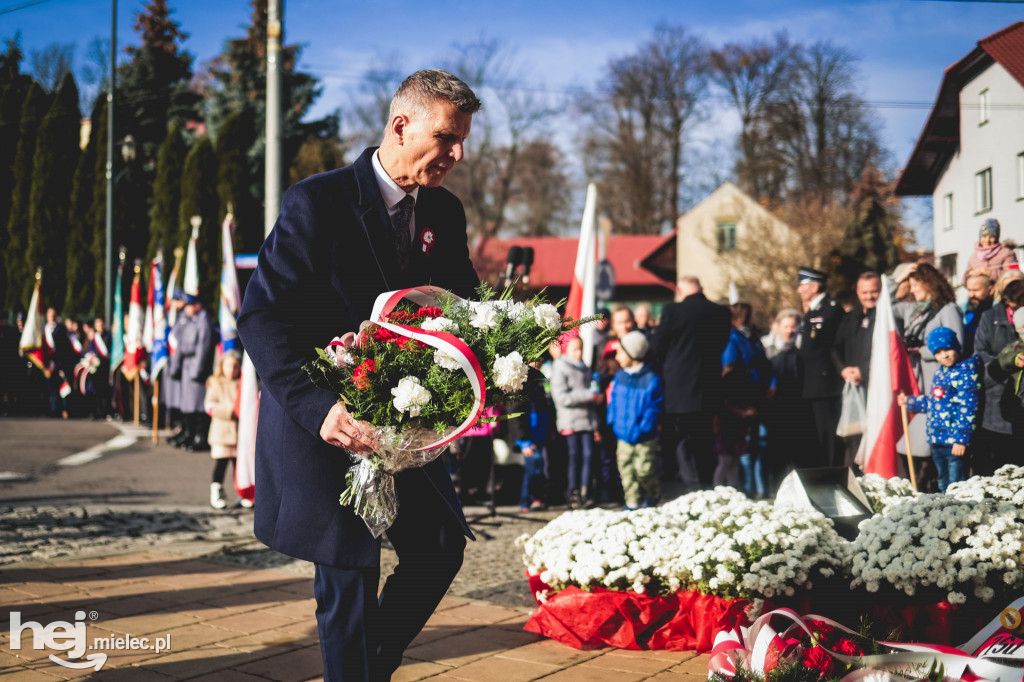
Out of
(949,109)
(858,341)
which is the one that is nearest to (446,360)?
(858,341)

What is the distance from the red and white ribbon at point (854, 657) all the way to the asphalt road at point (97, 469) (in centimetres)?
652

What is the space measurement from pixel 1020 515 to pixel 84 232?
113ft

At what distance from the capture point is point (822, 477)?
4934mm

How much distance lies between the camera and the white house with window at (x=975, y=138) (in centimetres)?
1385

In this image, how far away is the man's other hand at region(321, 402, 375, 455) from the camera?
2.55m

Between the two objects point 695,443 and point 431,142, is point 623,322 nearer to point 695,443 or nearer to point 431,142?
point 695,443

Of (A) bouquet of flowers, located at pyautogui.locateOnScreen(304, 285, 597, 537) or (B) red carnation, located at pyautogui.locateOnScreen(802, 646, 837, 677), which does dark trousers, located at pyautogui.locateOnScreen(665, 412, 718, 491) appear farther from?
(A) bouquet of flowers, located at pyautogui.locateOnScreen(304, 285, 597, 537)

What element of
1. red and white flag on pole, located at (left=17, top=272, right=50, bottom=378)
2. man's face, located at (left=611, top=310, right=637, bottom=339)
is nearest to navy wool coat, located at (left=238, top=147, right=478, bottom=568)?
man's face, located at (left=611, top=310, right=637, bottom=339)

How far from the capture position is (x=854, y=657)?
11.8ft

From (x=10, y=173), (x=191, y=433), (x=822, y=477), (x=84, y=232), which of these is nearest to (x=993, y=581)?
(x=822, y=477)

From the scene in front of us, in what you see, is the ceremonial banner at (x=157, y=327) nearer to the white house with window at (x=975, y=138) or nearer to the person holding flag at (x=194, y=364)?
the person holding flag at (x=194, y=364)

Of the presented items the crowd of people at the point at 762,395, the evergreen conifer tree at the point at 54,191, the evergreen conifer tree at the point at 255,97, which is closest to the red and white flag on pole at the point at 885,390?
the crowd of people at the point at 762,395

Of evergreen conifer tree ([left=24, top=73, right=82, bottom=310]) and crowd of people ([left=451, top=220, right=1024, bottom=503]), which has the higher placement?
evergreen conifer tree ([left=24, top=73, right=82, bottom=310])

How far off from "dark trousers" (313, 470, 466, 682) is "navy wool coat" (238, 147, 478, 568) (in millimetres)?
38
